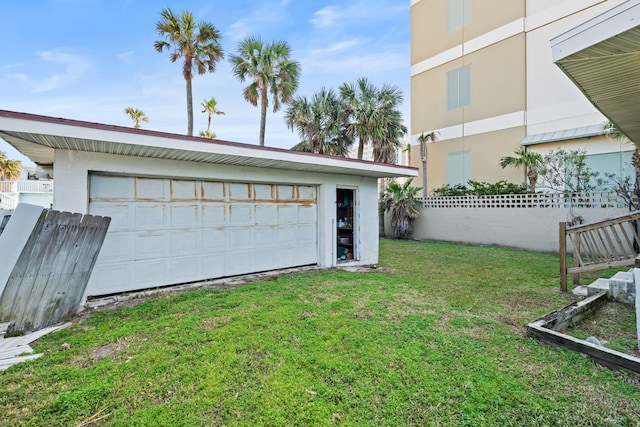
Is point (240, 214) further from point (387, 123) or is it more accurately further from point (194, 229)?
point (387, 123)

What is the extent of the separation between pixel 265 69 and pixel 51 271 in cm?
1347

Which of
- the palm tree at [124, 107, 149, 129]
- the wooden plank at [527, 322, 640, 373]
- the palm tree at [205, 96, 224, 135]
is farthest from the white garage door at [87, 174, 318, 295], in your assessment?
the palm tree at [124, 107, 149, 129]

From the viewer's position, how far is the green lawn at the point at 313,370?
208 cm

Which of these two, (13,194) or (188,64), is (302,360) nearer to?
(188,64)

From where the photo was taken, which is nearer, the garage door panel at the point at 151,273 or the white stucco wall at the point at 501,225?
the garage door panel at the point at 151,273

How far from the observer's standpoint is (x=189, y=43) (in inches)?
537

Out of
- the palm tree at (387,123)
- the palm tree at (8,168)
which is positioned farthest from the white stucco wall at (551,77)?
the palm tree at (8,168)

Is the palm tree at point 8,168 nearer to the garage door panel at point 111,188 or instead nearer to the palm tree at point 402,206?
the garage door panel at point 111,188

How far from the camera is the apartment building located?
11.2 meters

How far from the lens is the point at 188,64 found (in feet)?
45.5

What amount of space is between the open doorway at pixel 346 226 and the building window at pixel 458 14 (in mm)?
12061

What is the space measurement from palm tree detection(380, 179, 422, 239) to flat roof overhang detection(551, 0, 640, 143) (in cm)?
912

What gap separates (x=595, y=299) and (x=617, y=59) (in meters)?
3.10

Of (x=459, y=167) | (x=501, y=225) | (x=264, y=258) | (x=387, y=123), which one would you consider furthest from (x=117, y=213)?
(x=459, y=167)
